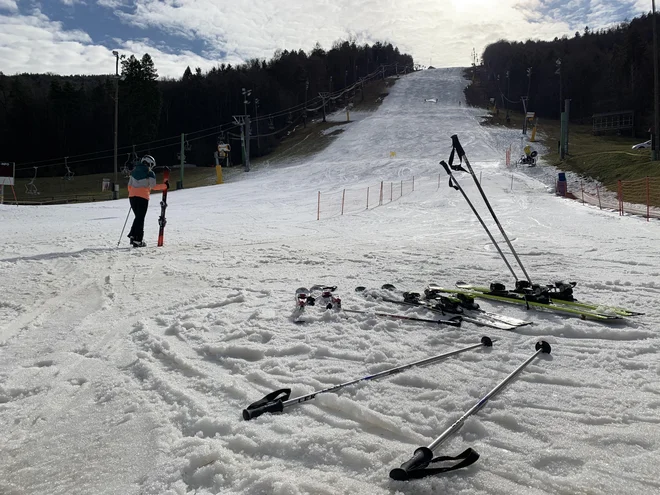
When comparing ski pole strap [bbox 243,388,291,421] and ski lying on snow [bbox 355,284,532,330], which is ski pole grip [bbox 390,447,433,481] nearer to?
Result: ski pole strap [bbox 243,388,291,421]

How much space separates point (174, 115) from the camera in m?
72.9

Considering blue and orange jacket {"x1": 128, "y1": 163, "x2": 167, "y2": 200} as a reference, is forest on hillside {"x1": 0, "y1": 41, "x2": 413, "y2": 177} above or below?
above

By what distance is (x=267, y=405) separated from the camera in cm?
281

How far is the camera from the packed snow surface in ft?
7.47

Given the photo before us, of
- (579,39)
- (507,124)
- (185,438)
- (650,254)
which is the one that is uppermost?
(579,39)

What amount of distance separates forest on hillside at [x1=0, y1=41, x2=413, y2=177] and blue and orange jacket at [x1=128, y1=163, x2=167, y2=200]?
148 feet

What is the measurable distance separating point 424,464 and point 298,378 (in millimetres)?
1276

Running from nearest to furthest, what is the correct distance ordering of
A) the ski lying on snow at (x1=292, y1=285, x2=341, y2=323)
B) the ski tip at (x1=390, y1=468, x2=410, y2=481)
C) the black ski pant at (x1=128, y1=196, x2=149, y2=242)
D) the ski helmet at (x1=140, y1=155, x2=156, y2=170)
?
the ski tip at (x1=390, y1=468, x2=410, y2=481), the ski lying on snow at (x1=292, y1=285, x2=341, y2=323), the ski helmet at (x1=140, y1=155, x2=156, y2=170), the black ski pant at (x1=128, y1=196, x2=149, y2=242)

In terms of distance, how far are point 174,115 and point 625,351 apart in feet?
255

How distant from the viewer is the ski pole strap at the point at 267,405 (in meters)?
2.74

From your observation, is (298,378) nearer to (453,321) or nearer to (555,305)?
(453,321)

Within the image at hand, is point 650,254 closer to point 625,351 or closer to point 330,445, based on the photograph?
point 625,351

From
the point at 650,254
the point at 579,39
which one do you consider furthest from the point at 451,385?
the point at 579,39

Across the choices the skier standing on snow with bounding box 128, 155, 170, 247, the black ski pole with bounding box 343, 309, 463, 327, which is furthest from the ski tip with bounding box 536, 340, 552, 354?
the skier standing on snow with bounding box 128, 155, 170, 247
